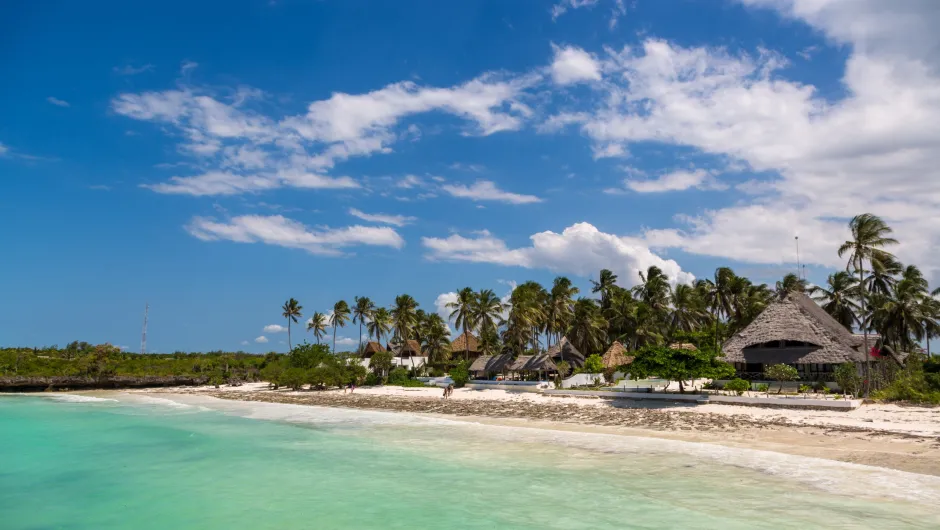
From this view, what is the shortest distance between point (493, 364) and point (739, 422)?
30.2 metres

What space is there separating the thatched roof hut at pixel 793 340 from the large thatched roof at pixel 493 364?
62.6 ft

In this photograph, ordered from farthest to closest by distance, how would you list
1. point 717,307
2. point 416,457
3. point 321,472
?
point 717,307 < point 416,457 < point 321,472

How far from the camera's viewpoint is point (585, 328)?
61688 millimetres

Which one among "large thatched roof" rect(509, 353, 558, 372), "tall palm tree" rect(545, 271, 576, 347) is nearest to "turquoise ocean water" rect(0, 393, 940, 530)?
"large thatched roof" rect(509, 353, 558, 372)

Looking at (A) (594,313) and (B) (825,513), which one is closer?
(B) (825,513)

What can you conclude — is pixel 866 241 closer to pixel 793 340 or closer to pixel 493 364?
pixel 793 340

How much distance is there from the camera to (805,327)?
37719 mm

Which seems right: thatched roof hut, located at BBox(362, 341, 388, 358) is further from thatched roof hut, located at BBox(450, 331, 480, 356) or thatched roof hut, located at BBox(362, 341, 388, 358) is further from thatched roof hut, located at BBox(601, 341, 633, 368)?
thatched roof hut, located at BBox(601, 341, 633, 368)

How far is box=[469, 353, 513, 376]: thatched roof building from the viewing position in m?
52.6

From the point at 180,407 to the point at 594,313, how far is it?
40791mm

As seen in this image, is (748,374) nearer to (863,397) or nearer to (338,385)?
(863,397)

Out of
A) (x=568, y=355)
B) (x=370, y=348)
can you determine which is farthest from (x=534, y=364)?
(x=370, y=348)

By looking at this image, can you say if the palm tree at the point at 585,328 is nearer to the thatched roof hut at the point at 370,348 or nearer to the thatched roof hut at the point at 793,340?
the thatched roof hut at the point at 793,340

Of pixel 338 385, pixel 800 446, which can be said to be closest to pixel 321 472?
pixel 800 446
